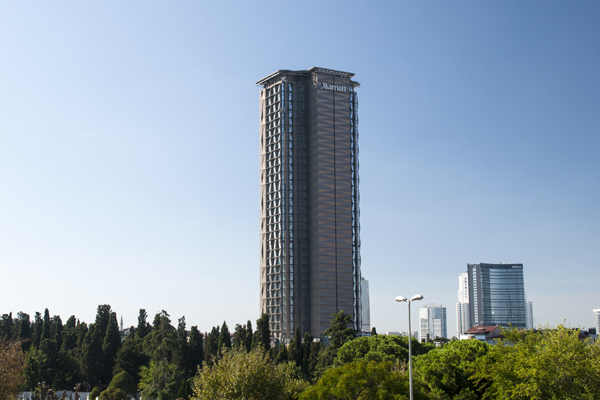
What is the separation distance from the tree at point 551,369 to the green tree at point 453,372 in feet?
19.0

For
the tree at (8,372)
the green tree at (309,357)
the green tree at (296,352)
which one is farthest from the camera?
the green tree at (296,352)

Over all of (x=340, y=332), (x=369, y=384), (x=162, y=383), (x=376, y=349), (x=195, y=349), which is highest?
(x=340, y=332)

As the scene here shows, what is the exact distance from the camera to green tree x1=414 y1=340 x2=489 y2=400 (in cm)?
6019

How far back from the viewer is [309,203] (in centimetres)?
18662

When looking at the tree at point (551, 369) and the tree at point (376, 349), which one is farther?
the tree at point (376, 349)

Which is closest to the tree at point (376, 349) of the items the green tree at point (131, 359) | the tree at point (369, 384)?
the tree at point (369, 384)

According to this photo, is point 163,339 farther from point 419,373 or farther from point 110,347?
point 419,373

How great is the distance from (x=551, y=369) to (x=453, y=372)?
534 inches

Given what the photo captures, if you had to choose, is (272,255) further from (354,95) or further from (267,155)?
(354,95)

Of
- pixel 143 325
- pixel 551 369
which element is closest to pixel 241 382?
pixel 551 369

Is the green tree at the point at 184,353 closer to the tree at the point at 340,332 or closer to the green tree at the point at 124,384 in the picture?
the green tree at the point at 124,384

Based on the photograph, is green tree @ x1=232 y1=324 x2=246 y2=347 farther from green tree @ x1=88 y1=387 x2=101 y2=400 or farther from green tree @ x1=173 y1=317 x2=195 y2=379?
green tree @ x1=88 y1=387 x2=101 y2=400

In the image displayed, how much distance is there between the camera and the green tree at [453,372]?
197ft

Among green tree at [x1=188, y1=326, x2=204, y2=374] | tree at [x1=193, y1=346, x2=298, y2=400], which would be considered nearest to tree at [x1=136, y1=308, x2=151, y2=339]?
green tree at [x1=188, y1=326, x2=204, y2=374]
